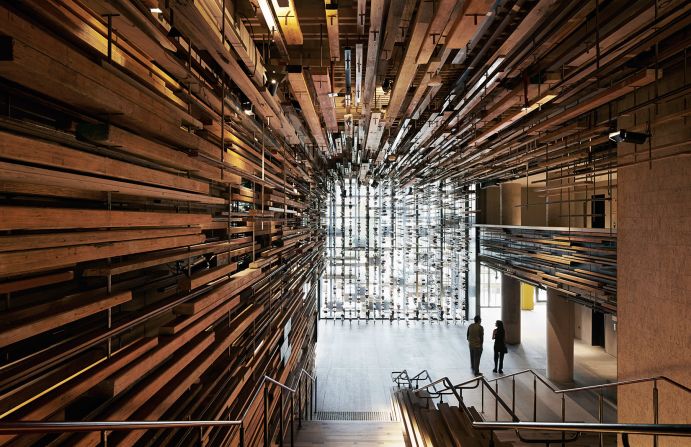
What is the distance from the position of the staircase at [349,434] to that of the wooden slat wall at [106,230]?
1695 mm

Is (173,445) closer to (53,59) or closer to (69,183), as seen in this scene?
(69,183)

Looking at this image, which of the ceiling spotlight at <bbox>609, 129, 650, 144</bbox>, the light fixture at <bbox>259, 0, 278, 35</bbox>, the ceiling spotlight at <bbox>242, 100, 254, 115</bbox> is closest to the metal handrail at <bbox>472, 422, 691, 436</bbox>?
the ceiling spotlight at <bbox>609, 129, 650, 144</bbox>

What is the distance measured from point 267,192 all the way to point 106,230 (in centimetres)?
290

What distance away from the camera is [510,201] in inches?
432

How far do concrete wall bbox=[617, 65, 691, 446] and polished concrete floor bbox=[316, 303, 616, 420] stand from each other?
297cm

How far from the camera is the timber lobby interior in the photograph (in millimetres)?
1386

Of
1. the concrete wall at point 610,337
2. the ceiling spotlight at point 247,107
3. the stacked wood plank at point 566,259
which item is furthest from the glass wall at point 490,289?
the ceiling spotlight at point 247,107

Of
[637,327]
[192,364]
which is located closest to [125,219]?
[192,364]

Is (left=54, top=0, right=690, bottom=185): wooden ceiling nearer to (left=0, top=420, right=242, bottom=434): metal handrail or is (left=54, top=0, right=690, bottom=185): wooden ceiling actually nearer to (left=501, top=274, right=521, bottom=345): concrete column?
(left=0, top=420, right=242, bottom=434): metal handrail

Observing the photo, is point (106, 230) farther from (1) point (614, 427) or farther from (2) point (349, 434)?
Result: (2) point (349, 434)

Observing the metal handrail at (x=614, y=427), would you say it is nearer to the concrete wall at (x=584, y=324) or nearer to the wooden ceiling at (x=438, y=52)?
the wooden ceiling at (x=438, y=52)

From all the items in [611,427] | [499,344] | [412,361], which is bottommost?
[412,361]

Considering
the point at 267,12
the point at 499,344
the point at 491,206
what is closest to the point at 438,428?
the point at 499,344

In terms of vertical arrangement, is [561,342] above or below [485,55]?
below
